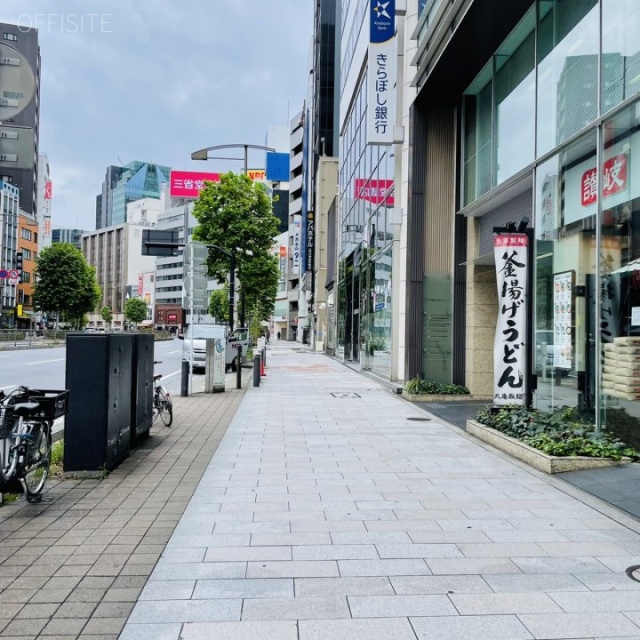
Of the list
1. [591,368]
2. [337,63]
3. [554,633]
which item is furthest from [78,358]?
[337,63]

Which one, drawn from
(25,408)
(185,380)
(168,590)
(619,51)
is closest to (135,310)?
(185,380)

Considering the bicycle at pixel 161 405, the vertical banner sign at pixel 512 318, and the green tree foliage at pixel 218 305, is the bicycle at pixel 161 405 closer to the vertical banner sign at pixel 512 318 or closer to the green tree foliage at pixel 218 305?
the vertical banner sign at pixel 512 318

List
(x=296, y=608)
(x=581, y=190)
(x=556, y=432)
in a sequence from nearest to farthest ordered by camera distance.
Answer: (x=296, y=608) < (x=556, y=432) < (x=581, y=190)

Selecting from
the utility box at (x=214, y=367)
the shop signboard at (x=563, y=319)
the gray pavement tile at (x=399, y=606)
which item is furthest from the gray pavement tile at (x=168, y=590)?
the utility box at (x=214, y=367)

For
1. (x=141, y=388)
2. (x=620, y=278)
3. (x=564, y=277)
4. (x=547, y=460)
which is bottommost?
(x=547, y=460)

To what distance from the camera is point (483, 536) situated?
4848 mm

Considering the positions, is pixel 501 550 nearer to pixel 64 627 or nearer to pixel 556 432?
pixel 64 627

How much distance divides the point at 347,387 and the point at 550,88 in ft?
33.6

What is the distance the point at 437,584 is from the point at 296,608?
3.07ft

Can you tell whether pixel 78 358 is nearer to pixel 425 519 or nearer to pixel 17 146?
pixel 17 146

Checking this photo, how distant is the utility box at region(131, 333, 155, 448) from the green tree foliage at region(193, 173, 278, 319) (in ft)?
67.9

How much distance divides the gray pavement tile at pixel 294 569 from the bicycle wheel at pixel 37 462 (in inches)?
94.9

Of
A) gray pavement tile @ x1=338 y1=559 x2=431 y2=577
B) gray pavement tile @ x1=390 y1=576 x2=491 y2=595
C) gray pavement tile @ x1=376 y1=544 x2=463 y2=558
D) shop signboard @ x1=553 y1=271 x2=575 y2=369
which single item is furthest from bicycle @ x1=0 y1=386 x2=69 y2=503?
shop signboard @ x1=553 y1=271 x2=575 y2=369

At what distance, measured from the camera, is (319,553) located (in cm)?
443
